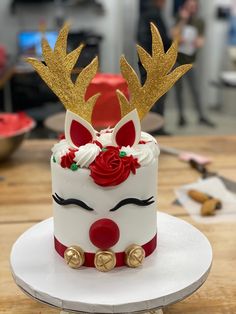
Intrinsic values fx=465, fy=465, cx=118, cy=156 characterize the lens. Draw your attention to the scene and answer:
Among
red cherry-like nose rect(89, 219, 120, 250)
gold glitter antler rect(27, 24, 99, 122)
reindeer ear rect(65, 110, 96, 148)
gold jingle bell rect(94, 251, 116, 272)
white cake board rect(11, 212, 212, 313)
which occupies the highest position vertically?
gold glitter antler rect(27, 24, 99, 122)

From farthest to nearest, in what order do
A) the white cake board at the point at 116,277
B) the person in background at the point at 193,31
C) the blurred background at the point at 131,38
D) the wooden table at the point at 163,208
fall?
the person in background at the point at 193,31
the blurred background at the point at 131,38
the wooden table at the point at 163,208
the white cake board at the point at 116,277

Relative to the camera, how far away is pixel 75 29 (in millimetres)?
4691

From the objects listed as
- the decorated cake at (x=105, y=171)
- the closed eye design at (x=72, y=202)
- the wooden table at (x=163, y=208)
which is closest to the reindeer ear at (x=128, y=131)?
the decorated cake at (x=105, y=171)

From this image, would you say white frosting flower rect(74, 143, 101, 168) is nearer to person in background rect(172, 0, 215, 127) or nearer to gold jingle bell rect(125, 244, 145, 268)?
gold jingle bell rect(125, 244, 145, 268)

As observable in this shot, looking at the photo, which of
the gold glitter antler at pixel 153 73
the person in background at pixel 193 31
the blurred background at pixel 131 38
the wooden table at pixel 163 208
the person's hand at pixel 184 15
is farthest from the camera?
the person's hand at pixel 184 15

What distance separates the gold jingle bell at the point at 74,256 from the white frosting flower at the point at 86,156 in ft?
0.46

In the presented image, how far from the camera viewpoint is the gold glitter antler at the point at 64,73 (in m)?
0.77

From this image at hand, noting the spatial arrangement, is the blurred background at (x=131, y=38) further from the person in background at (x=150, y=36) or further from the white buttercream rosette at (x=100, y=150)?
the white buttercream rosette at (x=100, y=150)

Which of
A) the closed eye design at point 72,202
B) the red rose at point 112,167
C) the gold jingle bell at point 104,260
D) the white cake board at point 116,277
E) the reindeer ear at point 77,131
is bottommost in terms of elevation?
the white cake board at point 116,277

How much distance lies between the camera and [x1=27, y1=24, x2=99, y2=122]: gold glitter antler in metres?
0.77

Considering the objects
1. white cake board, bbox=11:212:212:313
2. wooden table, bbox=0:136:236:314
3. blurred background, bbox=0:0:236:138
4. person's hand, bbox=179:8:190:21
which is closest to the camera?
white cake board, bbox=11:212:212:313

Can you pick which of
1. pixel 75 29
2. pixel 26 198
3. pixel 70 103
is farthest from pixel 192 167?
pixel 75 29

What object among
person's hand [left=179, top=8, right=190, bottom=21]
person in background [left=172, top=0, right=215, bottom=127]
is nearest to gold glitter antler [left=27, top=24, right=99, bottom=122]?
person in background [left=172, top=0, right=215, bottom=127]

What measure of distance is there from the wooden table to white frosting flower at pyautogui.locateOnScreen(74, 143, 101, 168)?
0.32 m
